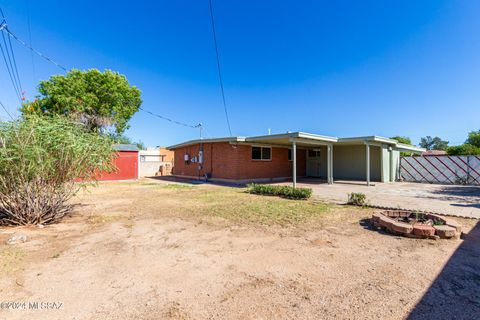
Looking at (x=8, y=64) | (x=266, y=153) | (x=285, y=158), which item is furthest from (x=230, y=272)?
(x=285, y=158)

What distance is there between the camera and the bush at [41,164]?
443 cm

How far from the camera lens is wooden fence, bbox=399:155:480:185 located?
44.8 feet

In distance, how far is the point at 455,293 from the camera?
2.37 meters

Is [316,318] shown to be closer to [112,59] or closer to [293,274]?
[293,274]

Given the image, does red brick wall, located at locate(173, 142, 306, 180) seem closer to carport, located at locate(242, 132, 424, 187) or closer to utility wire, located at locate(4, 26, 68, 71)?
carport, located at locate(242, 132, 424, 187)

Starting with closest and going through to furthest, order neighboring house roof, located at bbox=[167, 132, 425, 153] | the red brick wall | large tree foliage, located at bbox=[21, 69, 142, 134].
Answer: neighboring house roof, located at bbox=[167, 132, 425, 153] < the red brick wall < large tree foliage, located at bbox=[21, 69, 142, 134]

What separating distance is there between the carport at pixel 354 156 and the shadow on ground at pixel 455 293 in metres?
8.96

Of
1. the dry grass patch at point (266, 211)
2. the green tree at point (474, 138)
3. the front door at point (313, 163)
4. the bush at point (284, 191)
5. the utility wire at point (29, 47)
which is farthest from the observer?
the green tree at point (474, 138)

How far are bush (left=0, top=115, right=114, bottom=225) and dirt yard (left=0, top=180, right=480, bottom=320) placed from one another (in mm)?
447

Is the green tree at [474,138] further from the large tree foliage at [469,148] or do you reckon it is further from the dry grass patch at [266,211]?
the dry grass patch at [266,211]

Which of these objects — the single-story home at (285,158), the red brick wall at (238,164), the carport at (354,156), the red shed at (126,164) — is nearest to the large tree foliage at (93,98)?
the red shed at (126,164)

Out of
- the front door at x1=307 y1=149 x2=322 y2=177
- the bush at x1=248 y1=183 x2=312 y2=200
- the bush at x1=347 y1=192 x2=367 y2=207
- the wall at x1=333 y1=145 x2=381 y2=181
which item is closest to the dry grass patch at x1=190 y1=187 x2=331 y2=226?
the bush at x1=248 y1=183 x2=312 y2=200

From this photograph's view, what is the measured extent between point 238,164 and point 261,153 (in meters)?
2.02

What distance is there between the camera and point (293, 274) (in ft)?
9.22
